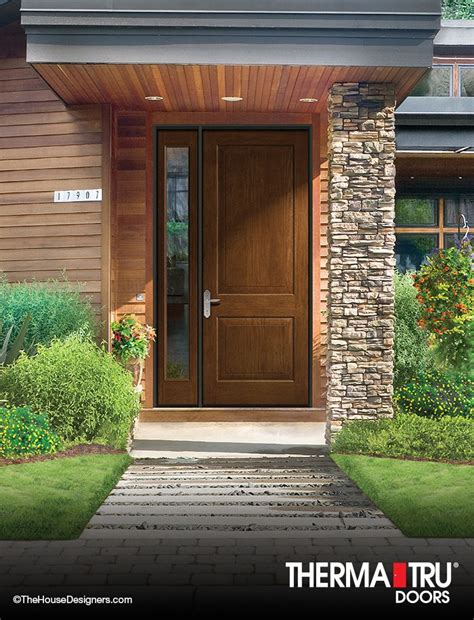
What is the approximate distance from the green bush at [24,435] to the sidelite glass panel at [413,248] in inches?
417

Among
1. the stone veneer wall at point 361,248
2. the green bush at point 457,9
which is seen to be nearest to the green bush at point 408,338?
the stone veneer wall at point 361,248

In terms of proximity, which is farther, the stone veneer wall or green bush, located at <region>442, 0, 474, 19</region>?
green bush, located at <region>442, 0, 474, 19</region>

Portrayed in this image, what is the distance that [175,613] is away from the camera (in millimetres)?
3838

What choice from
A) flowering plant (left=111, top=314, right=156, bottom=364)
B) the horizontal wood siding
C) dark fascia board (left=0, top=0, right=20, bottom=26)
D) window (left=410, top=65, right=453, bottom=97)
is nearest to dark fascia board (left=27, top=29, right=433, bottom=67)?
the horizontal wood siding

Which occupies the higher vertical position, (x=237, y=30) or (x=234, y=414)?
(x=237, y=30)

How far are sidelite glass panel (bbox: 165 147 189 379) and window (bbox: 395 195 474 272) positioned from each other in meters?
7.85

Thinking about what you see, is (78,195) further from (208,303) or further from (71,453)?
(71,453)

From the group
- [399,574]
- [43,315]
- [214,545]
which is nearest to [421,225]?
[43,315]

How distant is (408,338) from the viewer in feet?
33.0

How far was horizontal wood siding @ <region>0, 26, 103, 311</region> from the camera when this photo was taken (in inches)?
372

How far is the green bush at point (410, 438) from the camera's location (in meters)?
7.40

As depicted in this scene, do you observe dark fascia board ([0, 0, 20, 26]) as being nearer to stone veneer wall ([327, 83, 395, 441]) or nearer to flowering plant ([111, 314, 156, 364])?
flowering plant ([111, 314, 156, 364])

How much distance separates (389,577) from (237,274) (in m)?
5.84

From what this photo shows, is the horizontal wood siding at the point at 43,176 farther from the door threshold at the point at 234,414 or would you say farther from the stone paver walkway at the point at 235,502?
the stone paver walkway at the point at 235,502
